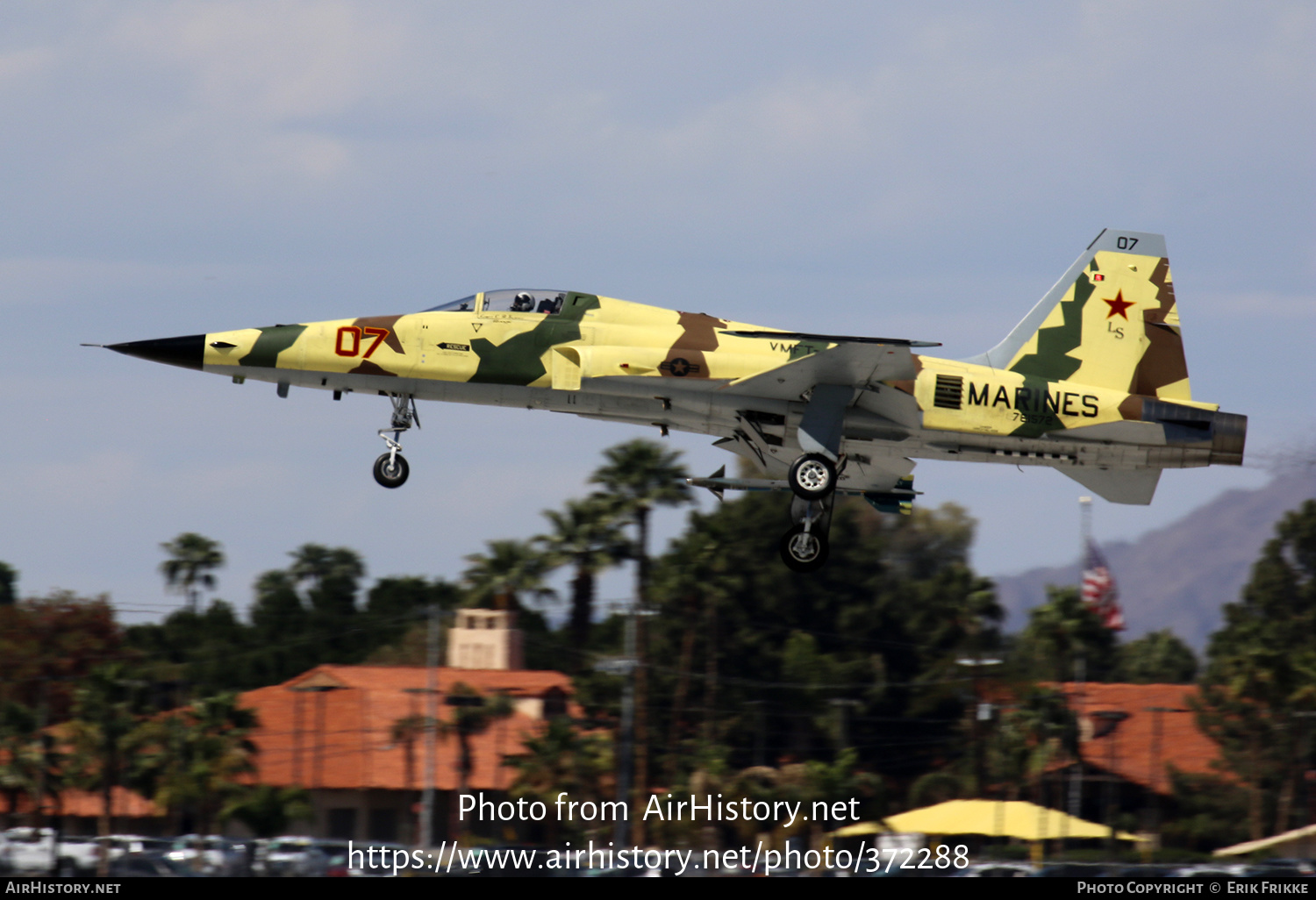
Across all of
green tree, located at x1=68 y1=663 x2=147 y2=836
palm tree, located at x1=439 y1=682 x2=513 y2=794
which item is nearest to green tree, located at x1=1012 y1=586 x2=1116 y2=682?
palm tree, located at x1=439 y1=682 x2=513 y2=794

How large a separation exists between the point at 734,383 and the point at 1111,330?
5.96 m

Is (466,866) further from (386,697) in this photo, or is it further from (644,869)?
(386,697)

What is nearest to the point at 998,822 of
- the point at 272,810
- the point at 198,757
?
the point at 272,810

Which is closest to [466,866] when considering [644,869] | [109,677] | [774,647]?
[644,869]

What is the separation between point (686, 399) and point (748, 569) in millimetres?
46458

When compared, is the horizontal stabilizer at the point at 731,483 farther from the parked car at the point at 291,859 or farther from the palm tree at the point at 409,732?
the palm tree at the point at 409,732

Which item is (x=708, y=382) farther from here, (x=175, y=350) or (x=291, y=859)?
(x=291, y=859)

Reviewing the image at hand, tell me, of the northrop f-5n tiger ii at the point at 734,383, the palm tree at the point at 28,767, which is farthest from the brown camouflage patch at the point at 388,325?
the palm tree at the point at 28,767

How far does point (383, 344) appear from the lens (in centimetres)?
2012

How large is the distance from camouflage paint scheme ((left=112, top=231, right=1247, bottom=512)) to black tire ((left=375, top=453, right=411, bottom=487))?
0.97 m

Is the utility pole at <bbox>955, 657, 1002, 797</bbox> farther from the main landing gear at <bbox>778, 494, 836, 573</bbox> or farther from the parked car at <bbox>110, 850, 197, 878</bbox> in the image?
the parked car at <bbox>110, 850, 197, 878</bbox>

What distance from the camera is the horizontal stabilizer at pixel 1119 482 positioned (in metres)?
20.9

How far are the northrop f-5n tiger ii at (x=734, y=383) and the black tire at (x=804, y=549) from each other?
3 cm

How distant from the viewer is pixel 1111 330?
69.2ft
